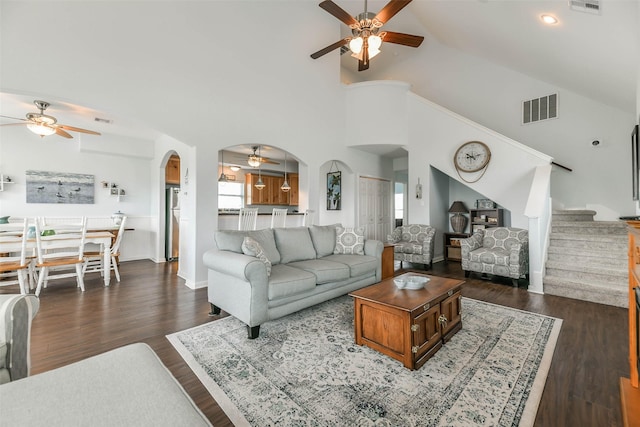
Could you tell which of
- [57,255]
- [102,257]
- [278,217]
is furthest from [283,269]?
[102,257]

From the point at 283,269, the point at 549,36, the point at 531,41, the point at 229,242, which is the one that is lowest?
the point at 283,269

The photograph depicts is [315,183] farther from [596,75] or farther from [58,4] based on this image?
[596,75]

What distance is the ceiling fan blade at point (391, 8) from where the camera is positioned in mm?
3043

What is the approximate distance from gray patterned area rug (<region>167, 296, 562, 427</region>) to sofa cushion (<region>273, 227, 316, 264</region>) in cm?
92

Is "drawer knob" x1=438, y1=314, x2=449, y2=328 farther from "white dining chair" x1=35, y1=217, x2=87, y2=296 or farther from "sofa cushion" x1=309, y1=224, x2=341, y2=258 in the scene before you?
"white dining chair" x1=35, y1=217, x2=87, y2=296

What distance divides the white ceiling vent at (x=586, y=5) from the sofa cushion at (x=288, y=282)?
148 inches

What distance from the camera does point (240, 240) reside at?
3.01m

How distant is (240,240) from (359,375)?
1805mm

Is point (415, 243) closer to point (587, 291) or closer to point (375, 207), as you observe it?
point (375, 207)

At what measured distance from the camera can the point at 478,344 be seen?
7.67 feet

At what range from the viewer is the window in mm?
8258

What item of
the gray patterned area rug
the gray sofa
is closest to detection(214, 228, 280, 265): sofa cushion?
the gray sofa

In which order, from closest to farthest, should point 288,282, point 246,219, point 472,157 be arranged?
point 288,282 < point 246,219 < point 472,157

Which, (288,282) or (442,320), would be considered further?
(288,282)
